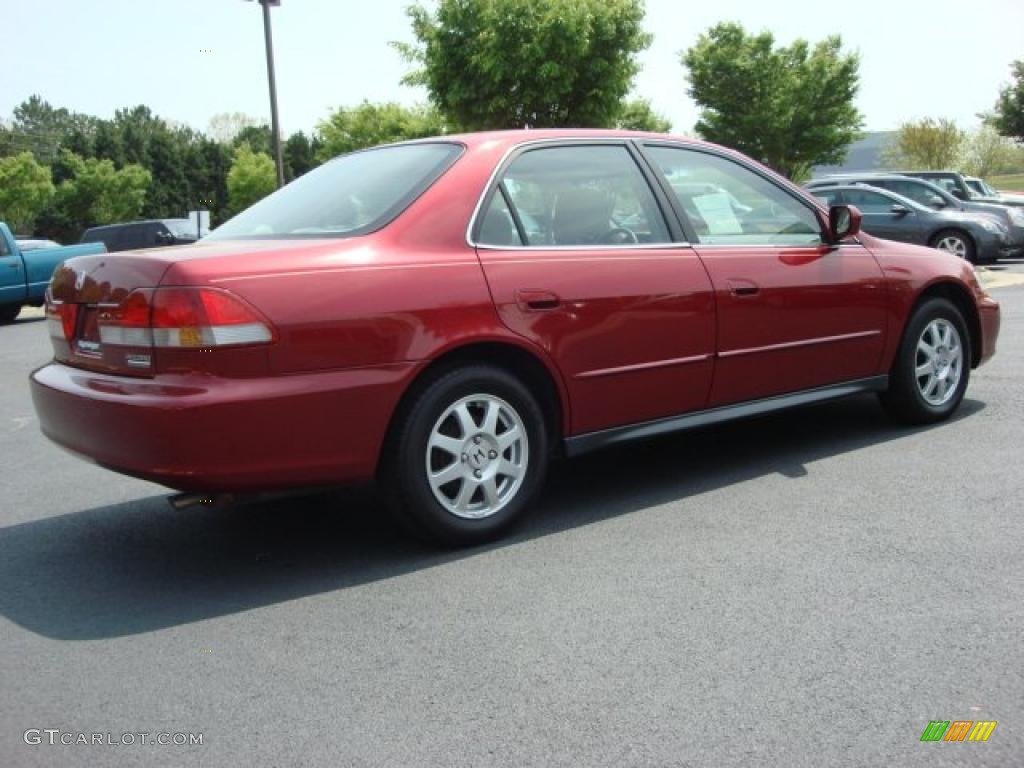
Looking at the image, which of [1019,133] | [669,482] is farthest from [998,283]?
[1019,133]

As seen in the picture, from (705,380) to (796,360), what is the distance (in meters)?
0.64

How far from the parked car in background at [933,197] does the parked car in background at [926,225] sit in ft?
2.05

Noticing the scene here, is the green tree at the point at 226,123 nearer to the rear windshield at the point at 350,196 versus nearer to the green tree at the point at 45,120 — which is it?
the green tree at the point at 45,120

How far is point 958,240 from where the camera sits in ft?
59.9

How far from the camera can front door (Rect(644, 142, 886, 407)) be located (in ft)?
16.4

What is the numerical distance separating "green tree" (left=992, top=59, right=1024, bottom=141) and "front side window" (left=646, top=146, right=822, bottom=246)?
46464mm

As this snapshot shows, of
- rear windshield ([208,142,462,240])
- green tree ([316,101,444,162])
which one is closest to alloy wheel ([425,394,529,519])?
rear windshield ([208,142,462,240])

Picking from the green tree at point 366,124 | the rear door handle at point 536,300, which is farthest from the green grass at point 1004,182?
the rear door handle at point 536,300

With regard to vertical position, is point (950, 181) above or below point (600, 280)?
above

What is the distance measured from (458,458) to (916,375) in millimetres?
2986

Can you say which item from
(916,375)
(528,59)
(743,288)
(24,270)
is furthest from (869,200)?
(743,288)

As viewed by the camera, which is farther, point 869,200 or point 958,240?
point 869,200

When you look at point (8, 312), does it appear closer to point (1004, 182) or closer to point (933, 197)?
point (933, 197)

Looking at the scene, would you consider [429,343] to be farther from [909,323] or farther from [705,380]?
[909,323]
